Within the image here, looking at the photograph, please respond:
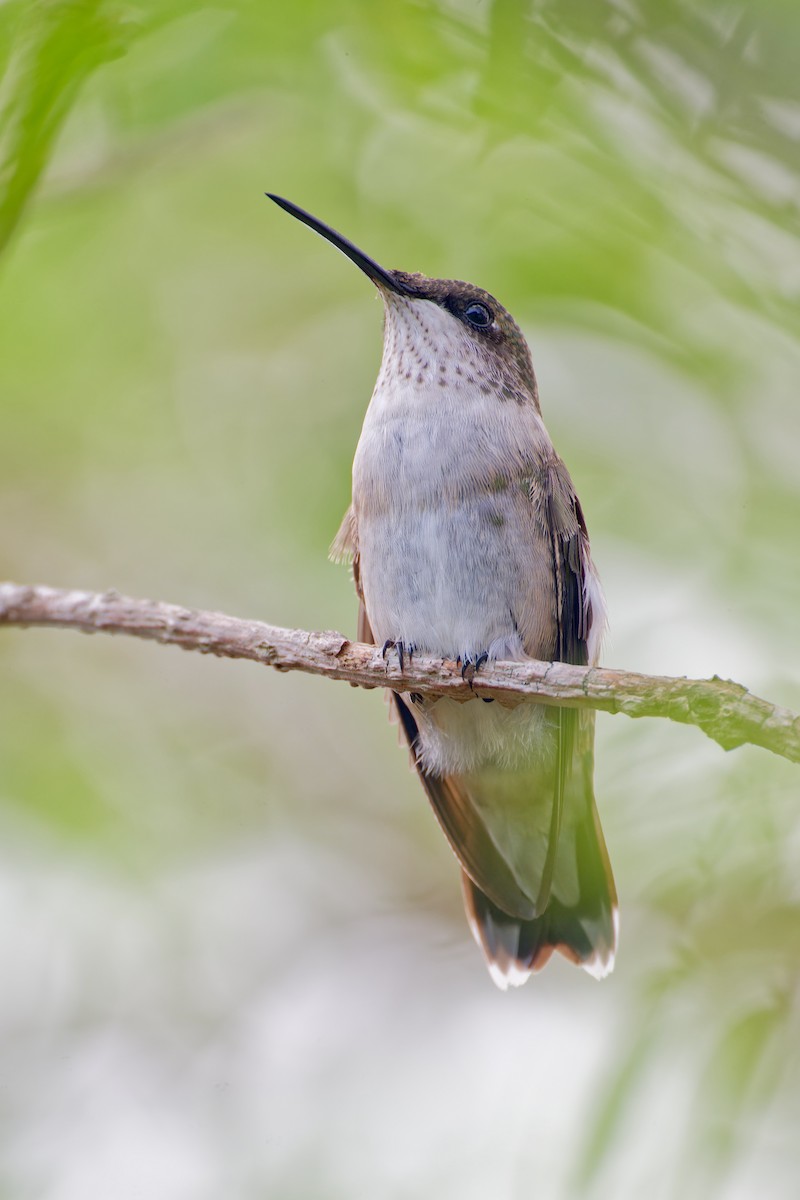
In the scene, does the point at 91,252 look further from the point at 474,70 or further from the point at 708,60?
the point at 708,60

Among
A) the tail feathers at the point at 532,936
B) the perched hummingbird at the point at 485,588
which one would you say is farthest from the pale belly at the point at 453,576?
the tail feathers at the point at 532,936

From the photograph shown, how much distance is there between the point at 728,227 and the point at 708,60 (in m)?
0.25

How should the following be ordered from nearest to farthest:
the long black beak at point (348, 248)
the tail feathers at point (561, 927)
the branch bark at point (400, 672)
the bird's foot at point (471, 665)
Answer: the branch bark at point (400, 672) < the bird's foot at point (471, 665) < the long black beak at point (348, 248) < the tail feathers at point (561, 927)

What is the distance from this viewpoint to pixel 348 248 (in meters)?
3.10

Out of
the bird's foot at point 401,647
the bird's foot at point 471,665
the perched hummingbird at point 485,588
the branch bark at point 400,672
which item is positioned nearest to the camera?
the branch bark at point 400,672

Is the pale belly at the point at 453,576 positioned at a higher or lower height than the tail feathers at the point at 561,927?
higher

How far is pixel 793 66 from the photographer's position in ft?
3.57

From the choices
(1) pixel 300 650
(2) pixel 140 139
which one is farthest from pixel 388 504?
(2) pixel 140 139

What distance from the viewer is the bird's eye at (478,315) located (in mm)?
3662

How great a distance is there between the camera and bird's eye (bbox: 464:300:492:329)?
12.0 ft

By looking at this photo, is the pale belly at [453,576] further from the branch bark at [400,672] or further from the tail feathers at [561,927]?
the tail feathers at [561,927]

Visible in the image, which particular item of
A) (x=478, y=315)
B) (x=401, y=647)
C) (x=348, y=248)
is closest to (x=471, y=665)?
(x=401, y=647)

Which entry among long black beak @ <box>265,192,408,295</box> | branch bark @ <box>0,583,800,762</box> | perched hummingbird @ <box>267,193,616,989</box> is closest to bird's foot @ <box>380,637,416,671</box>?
perched hummingbird @ <box>267,193,616,989</box>

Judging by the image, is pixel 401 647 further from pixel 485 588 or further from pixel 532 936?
pixel 532 936
